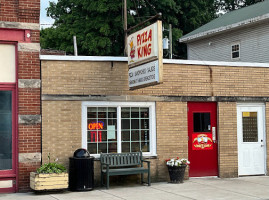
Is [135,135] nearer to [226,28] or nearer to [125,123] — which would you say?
[125,123]

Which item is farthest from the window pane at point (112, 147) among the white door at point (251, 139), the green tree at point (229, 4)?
the green tree at point (229, 4)

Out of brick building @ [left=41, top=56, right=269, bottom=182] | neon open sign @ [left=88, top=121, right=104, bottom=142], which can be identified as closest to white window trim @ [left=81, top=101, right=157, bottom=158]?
brick building @ [left=41, top=56, right=269, bottom=182]

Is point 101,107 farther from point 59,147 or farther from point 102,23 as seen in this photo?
point 102,23

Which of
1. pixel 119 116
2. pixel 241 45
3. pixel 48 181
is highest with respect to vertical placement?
pixel 241 45

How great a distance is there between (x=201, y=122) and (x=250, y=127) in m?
1.74

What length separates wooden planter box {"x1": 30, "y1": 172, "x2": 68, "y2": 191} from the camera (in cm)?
1094

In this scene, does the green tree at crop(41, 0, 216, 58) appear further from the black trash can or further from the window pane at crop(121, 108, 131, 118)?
the black trash can

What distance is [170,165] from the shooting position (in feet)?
41.9

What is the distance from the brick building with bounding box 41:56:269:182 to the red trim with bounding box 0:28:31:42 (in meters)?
0.76

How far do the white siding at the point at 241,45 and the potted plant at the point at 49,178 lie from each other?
36.7 ft

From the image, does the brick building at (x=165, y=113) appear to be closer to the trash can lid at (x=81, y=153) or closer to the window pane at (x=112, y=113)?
the window pane at (x=112, y=113)

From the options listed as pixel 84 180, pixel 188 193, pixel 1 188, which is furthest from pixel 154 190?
pixel 1 188

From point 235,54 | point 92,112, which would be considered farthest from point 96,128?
point 235,54

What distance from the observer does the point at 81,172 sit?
453 inches
